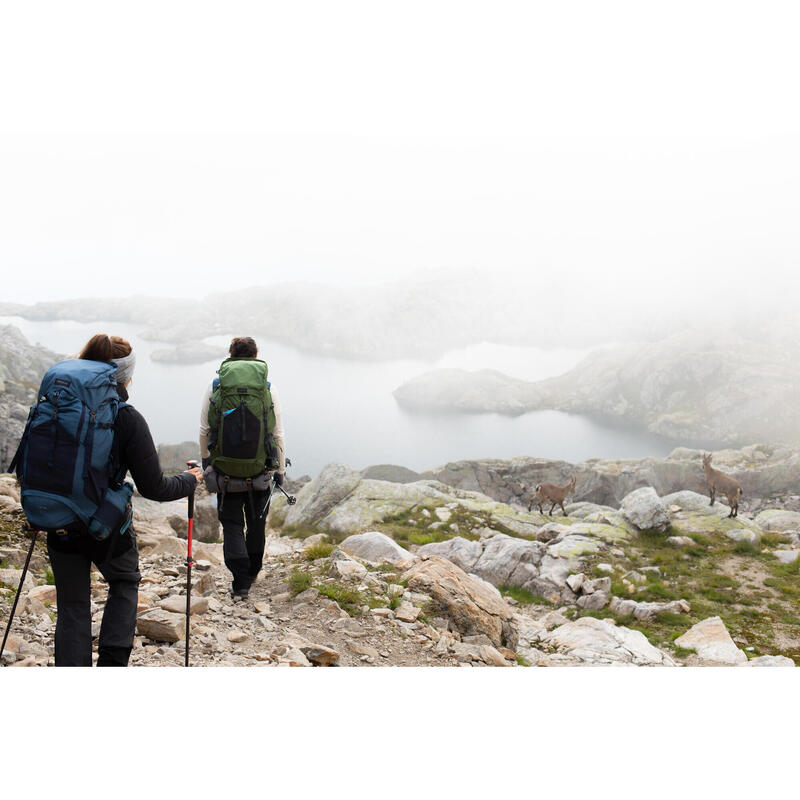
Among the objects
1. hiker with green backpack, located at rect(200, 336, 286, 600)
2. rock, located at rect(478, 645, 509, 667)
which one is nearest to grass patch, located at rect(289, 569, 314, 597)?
hiker with green backpack, located at rect(200, 336, 286, 600)

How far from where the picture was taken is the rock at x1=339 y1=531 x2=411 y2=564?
10453 millimetres

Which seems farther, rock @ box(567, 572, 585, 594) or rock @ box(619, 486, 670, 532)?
rock @ box(619, 486, 670, 532)

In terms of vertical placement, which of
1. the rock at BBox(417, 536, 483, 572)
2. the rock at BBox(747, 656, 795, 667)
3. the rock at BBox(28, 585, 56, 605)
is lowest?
the rock at BBox(417, 536, 483, 572)

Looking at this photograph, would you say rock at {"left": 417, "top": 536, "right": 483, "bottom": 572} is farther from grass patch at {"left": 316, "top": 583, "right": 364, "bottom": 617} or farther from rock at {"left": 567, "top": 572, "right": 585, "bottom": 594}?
grass patch at {"left": 316, "top": 583, "right": 364, "bottom": 617}

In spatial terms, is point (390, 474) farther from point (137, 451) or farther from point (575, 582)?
point (137, 451)

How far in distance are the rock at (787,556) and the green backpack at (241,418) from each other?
1546 cm

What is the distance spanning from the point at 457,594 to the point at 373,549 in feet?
10.9

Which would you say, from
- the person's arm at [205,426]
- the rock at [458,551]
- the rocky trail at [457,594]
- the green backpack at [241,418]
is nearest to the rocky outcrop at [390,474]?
the rocky trail at [457,594]

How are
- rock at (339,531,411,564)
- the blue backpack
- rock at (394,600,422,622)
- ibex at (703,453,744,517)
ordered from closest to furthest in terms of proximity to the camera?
the blue backpack, rock at (394,600,422,622), rock at (339,531,411,564), ibex at (703,453,744,517)

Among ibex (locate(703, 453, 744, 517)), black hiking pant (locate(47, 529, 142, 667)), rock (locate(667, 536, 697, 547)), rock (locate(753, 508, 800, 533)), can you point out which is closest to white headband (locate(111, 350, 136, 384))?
black hiking pant (locate(47, 529, 142, 667))

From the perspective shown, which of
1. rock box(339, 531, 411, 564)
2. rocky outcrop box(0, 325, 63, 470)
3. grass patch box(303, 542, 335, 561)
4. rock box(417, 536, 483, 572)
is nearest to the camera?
grass patch box(303, 542, 335, 561)

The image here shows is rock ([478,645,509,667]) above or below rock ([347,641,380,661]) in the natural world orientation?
below

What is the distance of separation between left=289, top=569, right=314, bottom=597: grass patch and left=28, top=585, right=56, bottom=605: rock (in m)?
2.88

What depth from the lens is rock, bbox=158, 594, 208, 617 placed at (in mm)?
6160
